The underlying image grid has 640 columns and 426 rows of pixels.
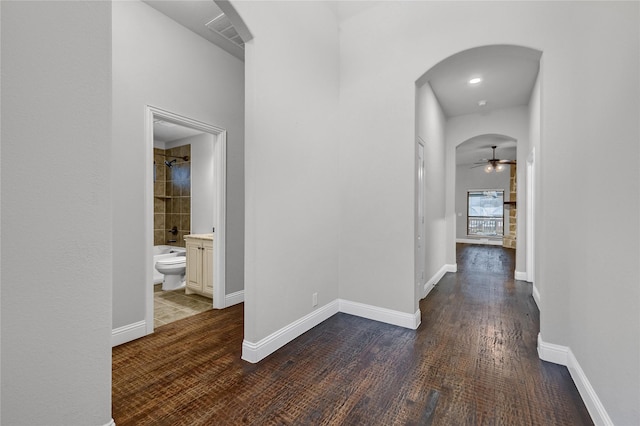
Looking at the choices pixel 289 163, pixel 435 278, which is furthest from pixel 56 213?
pixel 435 278

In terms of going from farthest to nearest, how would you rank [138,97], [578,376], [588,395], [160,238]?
[160,238] < [138,97] < [578,376] < [588,395]

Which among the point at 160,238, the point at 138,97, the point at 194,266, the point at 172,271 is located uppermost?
the point at 138,97

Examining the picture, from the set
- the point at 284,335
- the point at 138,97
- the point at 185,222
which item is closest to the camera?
the point at 284,335

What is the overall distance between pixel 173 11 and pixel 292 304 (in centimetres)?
309

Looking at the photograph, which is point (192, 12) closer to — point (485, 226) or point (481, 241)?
point (481, 241)

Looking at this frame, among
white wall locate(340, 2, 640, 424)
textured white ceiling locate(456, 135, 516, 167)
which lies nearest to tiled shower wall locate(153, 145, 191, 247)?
white wall locate(340, 2, 640, 424)

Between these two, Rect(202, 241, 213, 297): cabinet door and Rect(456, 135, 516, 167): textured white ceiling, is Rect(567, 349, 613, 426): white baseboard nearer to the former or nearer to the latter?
Rect(202, 241, 213, 297): cabinet door

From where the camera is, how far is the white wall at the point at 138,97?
8.18 feet

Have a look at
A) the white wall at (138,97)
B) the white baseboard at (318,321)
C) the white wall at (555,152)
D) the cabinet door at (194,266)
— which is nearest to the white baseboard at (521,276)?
the white wall at (555,152)

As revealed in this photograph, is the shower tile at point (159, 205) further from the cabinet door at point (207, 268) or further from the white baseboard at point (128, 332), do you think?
the white baseboard at point (128, 332)

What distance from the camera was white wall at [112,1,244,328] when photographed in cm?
249

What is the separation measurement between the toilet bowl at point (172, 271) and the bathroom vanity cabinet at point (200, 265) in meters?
0.27

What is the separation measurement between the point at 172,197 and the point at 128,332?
413cm

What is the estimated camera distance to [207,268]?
12.1 ft
